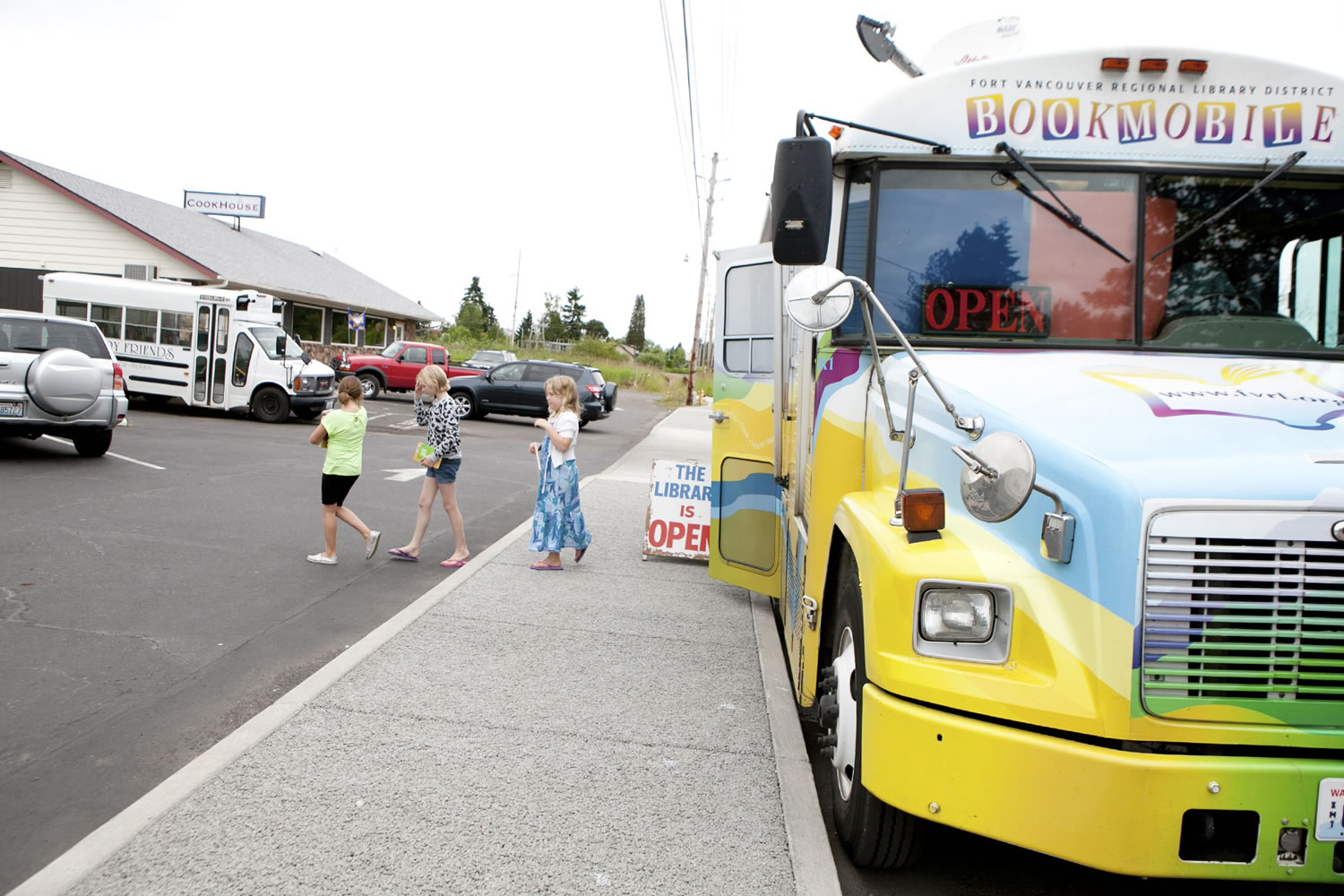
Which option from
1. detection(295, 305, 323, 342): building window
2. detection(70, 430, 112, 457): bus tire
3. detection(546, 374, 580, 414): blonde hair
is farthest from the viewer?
detection(295, 305, 323, 342): building window

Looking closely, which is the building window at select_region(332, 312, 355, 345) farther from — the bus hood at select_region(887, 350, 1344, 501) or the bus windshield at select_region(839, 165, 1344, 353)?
the bus hood at select_region(887, 350, 1344, 501)

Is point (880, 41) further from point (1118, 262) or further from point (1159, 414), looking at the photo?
point (1159, 414)

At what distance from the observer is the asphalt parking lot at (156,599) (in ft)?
12.9

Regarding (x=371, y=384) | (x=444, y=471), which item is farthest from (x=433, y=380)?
(x=371, y=384)

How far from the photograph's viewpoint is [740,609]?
7.07m

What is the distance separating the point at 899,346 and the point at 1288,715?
1790mm

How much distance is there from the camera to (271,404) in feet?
64.1

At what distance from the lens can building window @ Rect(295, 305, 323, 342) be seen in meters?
34.9

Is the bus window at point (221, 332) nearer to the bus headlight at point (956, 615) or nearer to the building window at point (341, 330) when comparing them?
the building window at point (341, 330)

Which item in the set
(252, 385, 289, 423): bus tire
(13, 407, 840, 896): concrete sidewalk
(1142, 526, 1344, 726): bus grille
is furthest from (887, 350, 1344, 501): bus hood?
(252, 385, 289, 423): bus tire

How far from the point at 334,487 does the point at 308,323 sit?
1192 inches

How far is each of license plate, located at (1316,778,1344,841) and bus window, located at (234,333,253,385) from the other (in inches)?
777

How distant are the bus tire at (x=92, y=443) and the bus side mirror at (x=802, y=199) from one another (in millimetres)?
11359

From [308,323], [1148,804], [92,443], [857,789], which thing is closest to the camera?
[1148,804]
